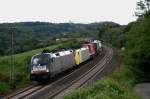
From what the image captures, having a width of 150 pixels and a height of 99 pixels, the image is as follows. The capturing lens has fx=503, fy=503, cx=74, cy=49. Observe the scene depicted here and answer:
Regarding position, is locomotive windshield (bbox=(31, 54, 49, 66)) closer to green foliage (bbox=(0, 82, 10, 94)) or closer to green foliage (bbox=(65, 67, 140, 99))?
green foliage (bbox=(0, 82, 10, 94))

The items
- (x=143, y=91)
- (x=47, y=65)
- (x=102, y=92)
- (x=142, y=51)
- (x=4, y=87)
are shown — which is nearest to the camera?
(x=102, y=92)

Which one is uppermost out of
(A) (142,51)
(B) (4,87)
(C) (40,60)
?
(C) (40,60)

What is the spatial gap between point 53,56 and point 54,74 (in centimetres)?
206

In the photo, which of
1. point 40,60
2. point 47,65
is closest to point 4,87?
point 40,60

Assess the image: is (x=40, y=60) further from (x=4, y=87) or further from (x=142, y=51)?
(x=142, y=51)

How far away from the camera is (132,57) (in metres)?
72.9

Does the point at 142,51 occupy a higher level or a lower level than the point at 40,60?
lower

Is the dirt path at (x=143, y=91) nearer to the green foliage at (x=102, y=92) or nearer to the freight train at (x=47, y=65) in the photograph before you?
the green foliage at (x=102, y=92)

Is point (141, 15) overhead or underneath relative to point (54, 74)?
overhead

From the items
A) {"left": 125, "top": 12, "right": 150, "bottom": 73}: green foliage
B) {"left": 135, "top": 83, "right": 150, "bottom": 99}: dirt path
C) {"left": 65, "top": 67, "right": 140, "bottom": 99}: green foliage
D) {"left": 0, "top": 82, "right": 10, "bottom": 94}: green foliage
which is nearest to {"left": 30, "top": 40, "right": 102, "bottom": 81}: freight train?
{"left": 0, "top": 82, "right": 10, "bottom": 94}: green foliage

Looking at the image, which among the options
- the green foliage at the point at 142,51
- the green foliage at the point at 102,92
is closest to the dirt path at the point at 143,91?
Answer: the green foliage at the point at 102,92

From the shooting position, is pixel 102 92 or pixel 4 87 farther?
pixel 4 87

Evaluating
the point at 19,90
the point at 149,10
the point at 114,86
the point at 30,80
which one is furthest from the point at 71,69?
the point at 114,86

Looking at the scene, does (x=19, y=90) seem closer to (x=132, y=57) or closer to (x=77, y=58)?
(x=132, y=57)
